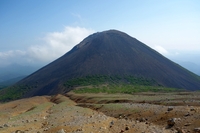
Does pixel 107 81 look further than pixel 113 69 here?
No

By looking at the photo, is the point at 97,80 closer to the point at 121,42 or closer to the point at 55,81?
the point at 55,81

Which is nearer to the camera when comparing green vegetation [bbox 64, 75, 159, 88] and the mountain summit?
green vegetation [bbox 64, 75, 159, 88]

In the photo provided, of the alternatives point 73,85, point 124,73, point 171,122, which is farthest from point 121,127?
point 124,73

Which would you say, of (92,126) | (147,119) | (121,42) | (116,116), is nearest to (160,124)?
(147,119)

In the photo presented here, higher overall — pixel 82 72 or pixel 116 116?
pixel 82 72

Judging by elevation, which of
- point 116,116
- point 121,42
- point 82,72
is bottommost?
point 116,116

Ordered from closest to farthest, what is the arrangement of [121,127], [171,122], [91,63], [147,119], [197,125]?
1. [197,125]
2. [171,122]
3. [121,127]
4. [147,119]
5. [91,63]

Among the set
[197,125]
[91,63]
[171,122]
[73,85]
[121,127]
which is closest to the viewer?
[197,125]

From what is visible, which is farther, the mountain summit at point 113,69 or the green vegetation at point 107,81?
the mountain summit at point 113,69

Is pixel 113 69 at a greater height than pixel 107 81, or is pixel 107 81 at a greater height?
pixel 113 69

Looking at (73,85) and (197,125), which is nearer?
(197,125)
